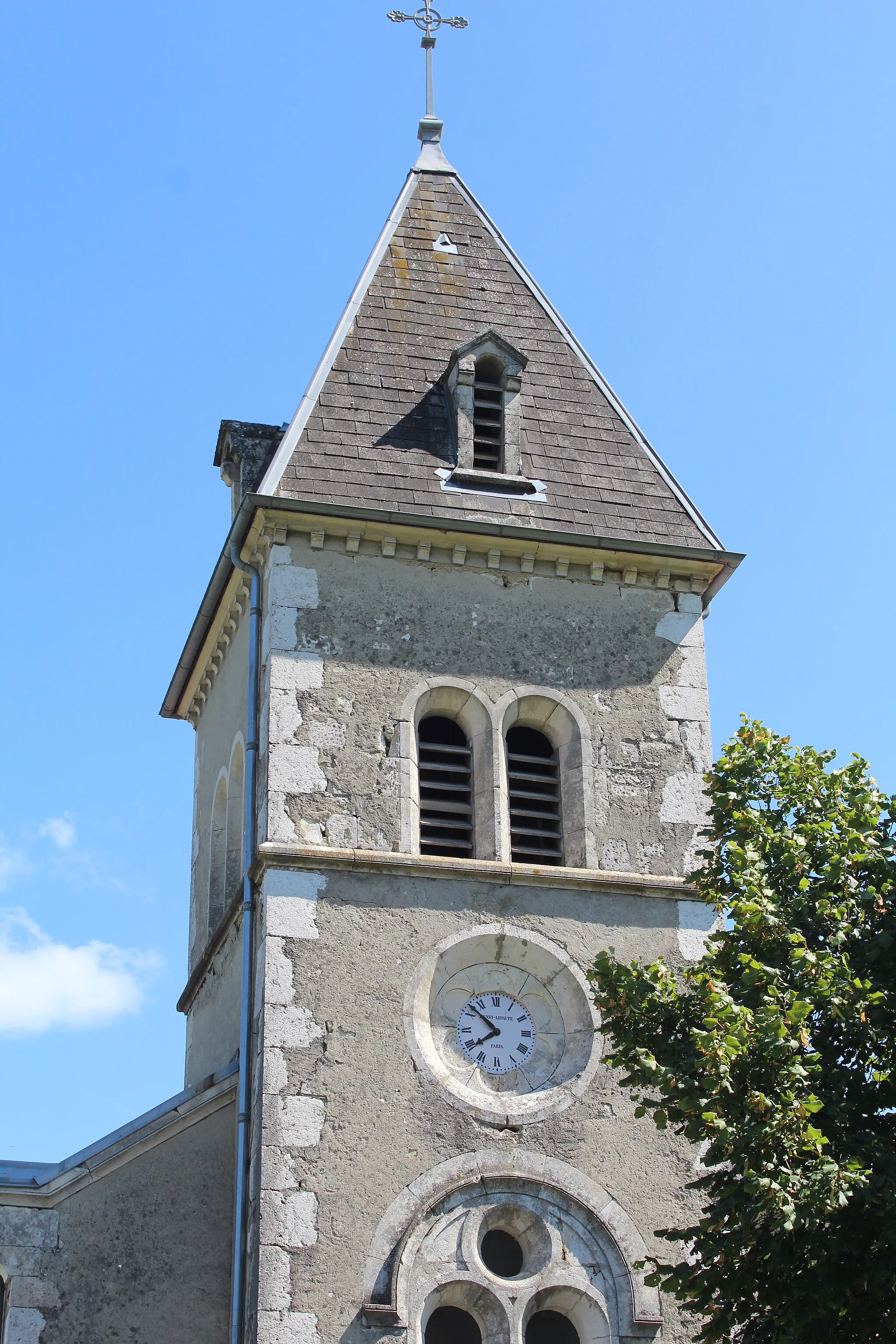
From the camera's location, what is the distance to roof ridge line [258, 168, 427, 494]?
1667 cm

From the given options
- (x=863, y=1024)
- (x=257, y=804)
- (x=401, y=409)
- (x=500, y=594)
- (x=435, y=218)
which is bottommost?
(x=863, y=1024)

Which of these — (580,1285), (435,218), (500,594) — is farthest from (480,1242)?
(435,218)

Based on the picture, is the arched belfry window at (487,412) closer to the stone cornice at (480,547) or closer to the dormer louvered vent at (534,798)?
the stone cornice at (480,547)

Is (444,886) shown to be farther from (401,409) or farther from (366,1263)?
(401,409)

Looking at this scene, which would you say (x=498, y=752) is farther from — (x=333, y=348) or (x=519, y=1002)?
(x=333, y=348)

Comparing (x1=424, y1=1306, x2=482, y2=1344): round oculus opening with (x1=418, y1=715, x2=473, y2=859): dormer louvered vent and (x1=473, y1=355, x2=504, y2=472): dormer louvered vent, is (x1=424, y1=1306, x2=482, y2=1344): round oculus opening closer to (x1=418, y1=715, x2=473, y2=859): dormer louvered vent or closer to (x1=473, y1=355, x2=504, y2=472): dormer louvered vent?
(x1=418, y1=715, x2=473, y2=859): dormer louvered vent

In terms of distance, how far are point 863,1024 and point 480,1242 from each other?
143 inches

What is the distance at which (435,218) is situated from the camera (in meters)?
19.9

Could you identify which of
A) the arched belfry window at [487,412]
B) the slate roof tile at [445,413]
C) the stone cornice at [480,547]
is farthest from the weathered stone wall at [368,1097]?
the arched belfry window at [487,412]

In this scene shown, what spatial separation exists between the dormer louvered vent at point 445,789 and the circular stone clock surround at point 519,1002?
0.96m

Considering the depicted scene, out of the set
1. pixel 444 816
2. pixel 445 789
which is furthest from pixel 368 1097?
pixel 445 789

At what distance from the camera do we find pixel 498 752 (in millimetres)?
15867

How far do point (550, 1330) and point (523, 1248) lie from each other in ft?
2.03

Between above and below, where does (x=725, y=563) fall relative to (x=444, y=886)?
above
